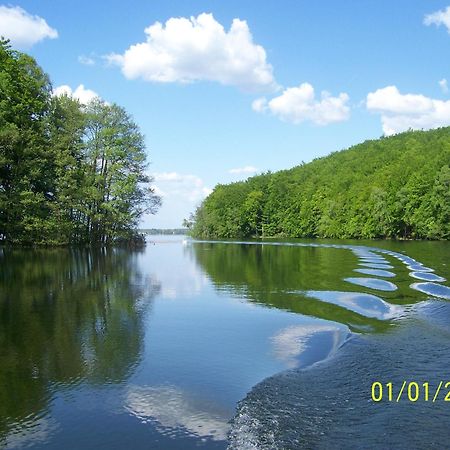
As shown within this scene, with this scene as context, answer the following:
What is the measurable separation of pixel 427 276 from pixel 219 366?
2019cm

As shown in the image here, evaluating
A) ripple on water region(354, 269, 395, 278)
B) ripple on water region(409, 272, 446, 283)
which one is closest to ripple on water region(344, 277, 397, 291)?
ripple on water region(354, 269, 395, 278)

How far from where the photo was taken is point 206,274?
1218 inches

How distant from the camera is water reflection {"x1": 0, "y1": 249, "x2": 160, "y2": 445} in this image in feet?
28.6

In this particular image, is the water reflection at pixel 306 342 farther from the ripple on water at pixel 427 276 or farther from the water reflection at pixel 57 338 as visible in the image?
the ripple on water at pixel 427 276

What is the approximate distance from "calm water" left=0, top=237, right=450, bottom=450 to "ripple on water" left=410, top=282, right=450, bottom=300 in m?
0.13

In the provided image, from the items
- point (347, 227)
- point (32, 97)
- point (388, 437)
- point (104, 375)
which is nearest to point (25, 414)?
point (104, 375)

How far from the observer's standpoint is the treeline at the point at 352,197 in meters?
87.9

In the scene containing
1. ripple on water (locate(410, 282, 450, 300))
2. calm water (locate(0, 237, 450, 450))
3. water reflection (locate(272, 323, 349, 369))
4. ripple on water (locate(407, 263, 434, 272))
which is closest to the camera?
Result: calm water (locate(0, 237, 450, 450))

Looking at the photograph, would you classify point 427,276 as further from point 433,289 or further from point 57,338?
point 57,338

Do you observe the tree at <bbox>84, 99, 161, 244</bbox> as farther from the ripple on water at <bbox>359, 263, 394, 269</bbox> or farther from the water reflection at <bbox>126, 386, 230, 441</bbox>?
the water reflection at <bbox>126, 386, 230, 441</bbox>

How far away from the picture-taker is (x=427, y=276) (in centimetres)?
2708
